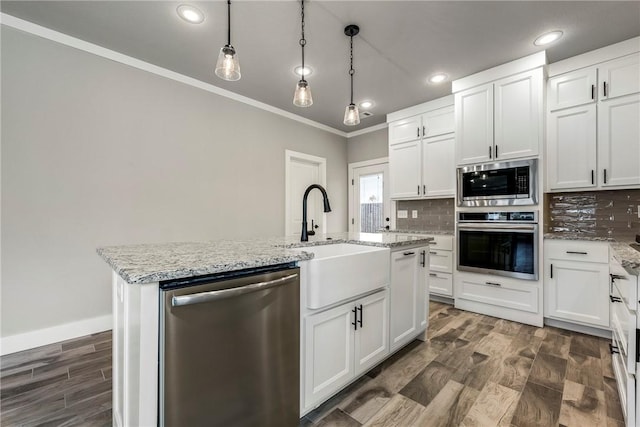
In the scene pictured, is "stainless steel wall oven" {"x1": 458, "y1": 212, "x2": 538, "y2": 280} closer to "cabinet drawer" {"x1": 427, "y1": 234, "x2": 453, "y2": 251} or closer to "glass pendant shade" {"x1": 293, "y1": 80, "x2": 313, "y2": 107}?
"cabinet drawer" {"x1": 427, "y1": 234, "x2": 453, "y2": 251}

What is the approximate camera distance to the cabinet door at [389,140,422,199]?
386cm

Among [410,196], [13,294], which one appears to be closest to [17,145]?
[13,294]

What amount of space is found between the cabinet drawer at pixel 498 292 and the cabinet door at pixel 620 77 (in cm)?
194

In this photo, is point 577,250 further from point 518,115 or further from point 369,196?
point 369,196

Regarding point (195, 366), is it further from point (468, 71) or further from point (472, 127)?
point (468, 71)

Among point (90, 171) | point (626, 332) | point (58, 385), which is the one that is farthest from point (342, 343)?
point (90, 171)

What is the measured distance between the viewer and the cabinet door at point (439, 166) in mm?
3518

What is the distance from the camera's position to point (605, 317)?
238 cm

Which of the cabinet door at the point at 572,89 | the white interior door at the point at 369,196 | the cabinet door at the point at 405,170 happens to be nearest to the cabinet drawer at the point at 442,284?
the cabinet door at the point at 405,170

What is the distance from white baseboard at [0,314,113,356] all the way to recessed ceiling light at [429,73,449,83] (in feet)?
13.9

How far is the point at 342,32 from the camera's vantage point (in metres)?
2.35

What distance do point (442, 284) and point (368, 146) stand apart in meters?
2.71

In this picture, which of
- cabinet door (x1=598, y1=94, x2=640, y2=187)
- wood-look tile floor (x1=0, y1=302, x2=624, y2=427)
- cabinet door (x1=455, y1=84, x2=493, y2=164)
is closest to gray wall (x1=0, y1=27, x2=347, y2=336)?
wood-look tile floor (x1=0, y1=302, x2=624, y2=427)

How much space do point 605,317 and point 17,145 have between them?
203 inches
